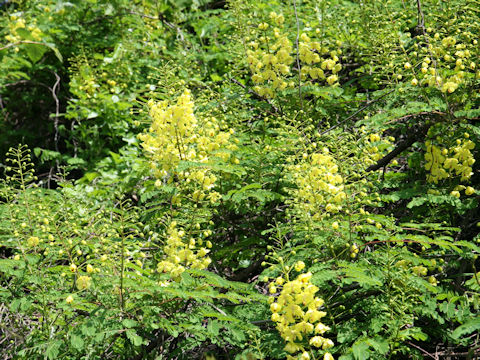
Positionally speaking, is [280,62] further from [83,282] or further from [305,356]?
[305,356]

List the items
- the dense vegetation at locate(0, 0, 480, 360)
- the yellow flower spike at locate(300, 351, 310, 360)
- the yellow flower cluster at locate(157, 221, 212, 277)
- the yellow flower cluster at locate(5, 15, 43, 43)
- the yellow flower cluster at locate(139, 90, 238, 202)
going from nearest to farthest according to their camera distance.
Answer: the yellow flower spike at locate(300, 351, 310, 360) < the dense vegetation at locate(0, 0, 480, 360) < the yellow flower cluster at locate(157, 221, 212, 277) < the yellow flower cluster at locate(139, 90, 238, 202) < the yellow flower cluster at locate(5, 15, 43, 43)

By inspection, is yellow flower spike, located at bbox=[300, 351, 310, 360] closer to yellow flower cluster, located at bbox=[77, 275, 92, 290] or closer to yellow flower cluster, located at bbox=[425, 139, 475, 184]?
yellow flower cluster, located at bbox=[77, 275, 92, 290]

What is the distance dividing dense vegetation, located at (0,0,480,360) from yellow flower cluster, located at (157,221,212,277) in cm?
1

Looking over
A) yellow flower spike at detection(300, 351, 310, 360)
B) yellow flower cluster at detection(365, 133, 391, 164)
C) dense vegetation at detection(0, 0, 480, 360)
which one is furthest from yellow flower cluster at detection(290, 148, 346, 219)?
yellow flower spike at detection(300, 351, 310, 360)

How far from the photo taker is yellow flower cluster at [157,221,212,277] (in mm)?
2750

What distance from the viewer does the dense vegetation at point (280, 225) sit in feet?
8.65

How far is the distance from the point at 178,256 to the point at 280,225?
2.10 feet

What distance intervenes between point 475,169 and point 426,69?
0.80 meters

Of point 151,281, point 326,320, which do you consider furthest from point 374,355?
point 151,281

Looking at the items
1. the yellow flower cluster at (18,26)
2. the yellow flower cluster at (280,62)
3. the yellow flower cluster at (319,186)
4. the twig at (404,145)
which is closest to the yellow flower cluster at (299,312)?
the yellow flower cluster at (319,186)

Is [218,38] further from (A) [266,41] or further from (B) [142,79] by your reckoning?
(A) [266,41]

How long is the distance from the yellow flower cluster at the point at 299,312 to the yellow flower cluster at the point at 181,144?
966 millimetres

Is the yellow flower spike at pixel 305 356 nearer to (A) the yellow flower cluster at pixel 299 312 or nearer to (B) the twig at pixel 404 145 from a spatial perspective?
(A) the yellow flower cluster at pixel 299 312

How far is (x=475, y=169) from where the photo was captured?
3.58 metres
